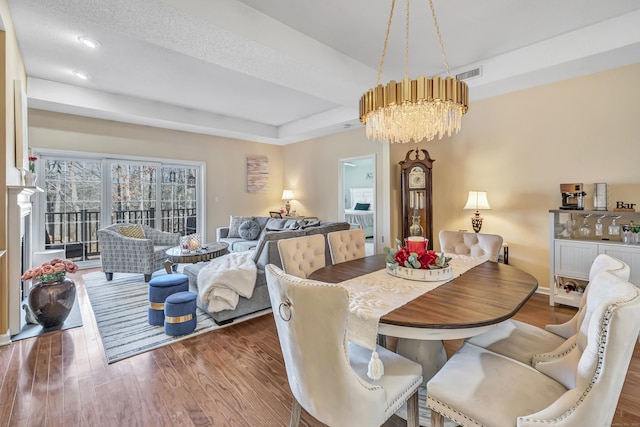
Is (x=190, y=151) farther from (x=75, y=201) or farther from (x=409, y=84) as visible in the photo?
(x=409, y=84)

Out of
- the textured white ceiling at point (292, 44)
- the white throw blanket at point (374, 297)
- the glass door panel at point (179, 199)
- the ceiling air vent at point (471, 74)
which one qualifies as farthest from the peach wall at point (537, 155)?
the glass door panel at point (179, 199)

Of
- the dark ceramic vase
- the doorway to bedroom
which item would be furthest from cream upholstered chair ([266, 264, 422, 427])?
the doorway to bedroom

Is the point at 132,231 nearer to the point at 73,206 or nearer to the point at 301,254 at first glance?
the point at 73,206

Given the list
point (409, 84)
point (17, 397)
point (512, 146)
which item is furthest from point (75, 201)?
point (512, 146)

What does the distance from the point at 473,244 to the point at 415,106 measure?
58.0 inches

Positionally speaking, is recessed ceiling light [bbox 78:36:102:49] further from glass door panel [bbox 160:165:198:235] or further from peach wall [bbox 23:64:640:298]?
glass door panel [bbox 160:165:198:235]

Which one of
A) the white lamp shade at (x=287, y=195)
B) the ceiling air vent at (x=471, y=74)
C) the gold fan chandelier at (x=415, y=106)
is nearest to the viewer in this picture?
the gold fan chandelier at (x=415, y=106)

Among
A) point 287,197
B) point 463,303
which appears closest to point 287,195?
point 287,197

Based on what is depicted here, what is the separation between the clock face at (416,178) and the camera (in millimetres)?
Result: 4570

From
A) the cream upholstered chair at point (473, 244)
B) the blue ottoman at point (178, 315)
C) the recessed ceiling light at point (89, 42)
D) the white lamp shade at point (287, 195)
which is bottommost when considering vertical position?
the blue ottoman at point (178, 315)

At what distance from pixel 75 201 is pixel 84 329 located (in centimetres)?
336

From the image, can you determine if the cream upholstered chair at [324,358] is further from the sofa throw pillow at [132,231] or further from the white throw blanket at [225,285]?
the sofa throw pillow at [132,231]

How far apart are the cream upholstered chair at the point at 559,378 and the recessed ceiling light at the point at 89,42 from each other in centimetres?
426

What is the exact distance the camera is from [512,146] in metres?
3.87
